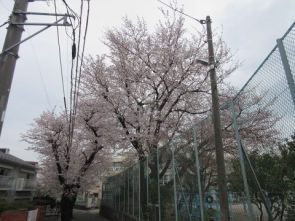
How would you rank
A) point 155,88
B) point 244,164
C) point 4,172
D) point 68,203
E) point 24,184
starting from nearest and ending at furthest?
1. point 244,164
2. point 155,88
3. point 68,203
4. point 4,172
5. point 24,184

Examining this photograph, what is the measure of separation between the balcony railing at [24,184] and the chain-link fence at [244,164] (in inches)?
935

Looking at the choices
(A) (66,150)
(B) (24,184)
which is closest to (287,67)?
(A) (66,150)

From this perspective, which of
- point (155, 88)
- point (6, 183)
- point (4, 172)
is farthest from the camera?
point (4, 172)

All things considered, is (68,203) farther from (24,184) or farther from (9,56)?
(9,56)

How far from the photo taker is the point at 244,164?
385 centimetres

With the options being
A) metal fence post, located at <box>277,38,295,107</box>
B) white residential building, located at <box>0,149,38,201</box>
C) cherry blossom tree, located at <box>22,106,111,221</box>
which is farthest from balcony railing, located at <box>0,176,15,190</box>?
metal fence post, located at <box>277,38,295,107</box>

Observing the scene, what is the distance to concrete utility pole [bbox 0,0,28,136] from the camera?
429 cm

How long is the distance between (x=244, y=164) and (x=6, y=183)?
26080 millimetres

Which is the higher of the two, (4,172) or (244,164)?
(4,172)

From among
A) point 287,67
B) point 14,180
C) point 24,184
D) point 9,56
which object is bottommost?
point 287,67

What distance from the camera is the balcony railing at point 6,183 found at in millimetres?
22734

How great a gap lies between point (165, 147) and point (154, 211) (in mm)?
2421

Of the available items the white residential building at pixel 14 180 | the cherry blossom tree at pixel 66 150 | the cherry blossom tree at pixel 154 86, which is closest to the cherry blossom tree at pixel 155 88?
the cherry blossom tree at pixel 154 86

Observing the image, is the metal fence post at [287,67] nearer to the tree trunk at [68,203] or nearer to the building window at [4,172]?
the tree trunk at [68,203]
